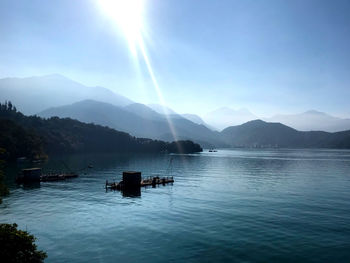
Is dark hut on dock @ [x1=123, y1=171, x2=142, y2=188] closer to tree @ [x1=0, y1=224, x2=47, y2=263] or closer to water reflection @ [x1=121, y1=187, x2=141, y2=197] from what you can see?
water reflection @ [x1=121, y1=187, x2=141, y2=197]

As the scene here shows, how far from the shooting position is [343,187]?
87.1 meters

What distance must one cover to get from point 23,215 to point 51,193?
83.1 ft

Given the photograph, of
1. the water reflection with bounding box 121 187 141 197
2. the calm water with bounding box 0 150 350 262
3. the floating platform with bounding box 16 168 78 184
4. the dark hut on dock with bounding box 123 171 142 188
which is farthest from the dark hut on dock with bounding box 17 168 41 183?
the water reflection with bounding box 121 187 141 197

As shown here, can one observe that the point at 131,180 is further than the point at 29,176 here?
No

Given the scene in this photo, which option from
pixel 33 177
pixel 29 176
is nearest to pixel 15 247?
pixel 29 176

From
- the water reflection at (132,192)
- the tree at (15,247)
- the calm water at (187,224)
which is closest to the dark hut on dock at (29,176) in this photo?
the calm water at (187,224)

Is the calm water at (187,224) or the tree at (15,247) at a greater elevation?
the tree at (15,247)

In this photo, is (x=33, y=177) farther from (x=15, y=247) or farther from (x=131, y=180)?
(x=15, y=247)

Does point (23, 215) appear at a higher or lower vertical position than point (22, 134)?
lower

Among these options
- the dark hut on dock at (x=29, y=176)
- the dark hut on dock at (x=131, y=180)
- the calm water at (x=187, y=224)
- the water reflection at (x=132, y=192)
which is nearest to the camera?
the calm water at (x=187, y=224)

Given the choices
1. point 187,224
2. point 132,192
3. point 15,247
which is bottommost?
point 187,224

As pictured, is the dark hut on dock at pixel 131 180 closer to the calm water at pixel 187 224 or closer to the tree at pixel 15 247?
the calm water at pixel 187 224

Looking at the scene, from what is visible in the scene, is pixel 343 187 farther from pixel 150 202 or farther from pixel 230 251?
pixel 230 251

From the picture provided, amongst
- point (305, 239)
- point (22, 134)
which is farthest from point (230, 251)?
point (22, 134)
